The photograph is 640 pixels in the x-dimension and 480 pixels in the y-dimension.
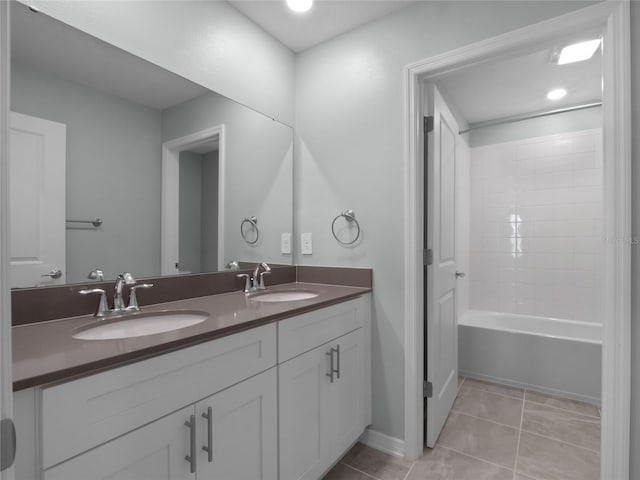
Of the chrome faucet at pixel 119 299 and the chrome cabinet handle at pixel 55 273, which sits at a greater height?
the chrome cabinet handle at pixel 55 273

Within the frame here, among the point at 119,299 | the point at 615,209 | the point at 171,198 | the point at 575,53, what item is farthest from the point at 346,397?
the point at 575,53

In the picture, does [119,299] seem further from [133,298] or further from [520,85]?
[520,85]

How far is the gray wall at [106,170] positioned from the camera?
117 cm

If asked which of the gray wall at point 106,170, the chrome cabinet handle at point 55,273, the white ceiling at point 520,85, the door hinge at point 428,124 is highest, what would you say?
the white ceiling at point 520,85

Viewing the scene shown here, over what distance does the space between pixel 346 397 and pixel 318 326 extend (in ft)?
1.51

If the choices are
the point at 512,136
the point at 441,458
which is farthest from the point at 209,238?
the point at 512,136

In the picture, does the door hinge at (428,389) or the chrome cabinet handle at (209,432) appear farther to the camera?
the door hinge at (428,389)

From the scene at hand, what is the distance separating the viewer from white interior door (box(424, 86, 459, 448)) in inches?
70.6

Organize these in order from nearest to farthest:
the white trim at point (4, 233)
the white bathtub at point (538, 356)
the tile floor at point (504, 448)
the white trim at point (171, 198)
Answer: the white trim at point (4, 233)
the white trim at point (171, 198)
the tile floor at point (504, 448)
the white bathtub at point (538, 356)

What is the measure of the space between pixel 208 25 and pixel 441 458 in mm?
2489

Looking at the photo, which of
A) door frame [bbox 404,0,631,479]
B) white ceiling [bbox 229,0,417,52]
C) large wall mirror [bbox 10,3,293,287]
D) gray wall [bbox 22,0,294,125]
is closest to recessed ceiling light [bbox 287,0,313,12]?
white ceiling [bbox 229,0,417,52]

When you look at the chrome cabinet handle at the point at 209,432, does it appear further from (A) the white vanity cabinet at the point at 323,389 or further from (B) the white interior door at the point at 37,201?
(B) the white interior door at the point at 37,201

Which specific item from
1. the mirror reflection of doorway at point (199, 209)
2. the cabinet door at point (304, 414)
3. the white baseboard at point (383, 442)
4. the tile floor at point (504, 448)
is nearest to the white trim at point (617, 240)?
the tile floor at point (504, 448)

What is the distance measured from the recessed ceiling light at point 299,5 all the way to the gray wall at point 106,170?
0.89 m
